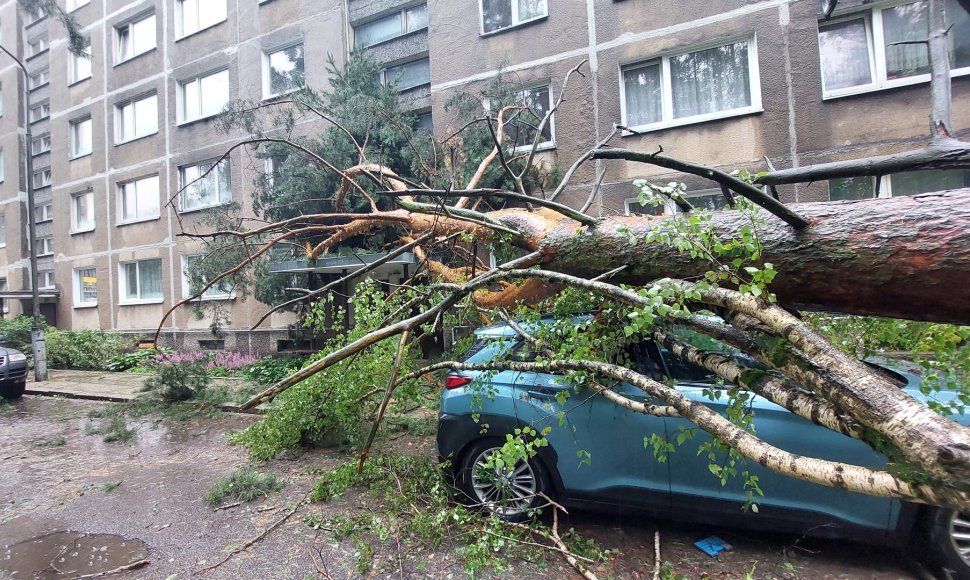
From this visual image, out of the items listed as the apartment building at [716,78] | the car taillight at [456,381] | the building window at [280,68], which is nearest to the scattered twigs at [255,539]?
the car taillight at [456,381]

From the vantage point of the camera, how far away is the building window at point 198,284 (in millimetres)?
9719

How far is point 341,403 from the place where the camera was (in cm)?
434

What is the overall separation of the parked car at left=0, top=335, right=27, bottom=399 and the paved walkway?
530 millimetres

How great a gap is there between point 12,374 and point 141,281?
6691 millimetres

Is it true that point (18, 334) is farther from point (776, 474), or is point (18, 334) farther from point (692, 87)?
point (776, 474)

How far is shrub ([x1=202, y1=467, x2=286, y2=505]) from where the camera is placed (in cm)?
403

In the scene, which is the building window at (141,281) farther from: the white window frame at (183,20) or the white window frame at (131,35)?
the white window frame at (183,20)

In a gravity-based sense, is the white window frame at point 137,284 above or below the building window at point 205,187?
below

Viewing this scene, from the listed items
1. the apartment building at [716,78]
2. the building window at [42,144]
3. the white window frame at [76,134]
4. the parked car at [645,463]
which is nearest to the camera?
the parked car at [645,463]

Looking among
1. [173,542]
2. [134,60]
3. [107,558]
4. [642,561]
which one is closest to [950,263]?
[642,561]

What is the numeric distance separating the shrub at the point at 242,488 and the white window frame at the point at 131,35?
16.8 metres

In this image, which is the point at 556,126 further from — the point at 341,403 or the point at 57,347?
the point at 57,347

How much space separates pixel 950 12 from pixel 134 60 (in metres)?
20.6

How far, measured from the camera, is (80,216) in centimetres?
1714
